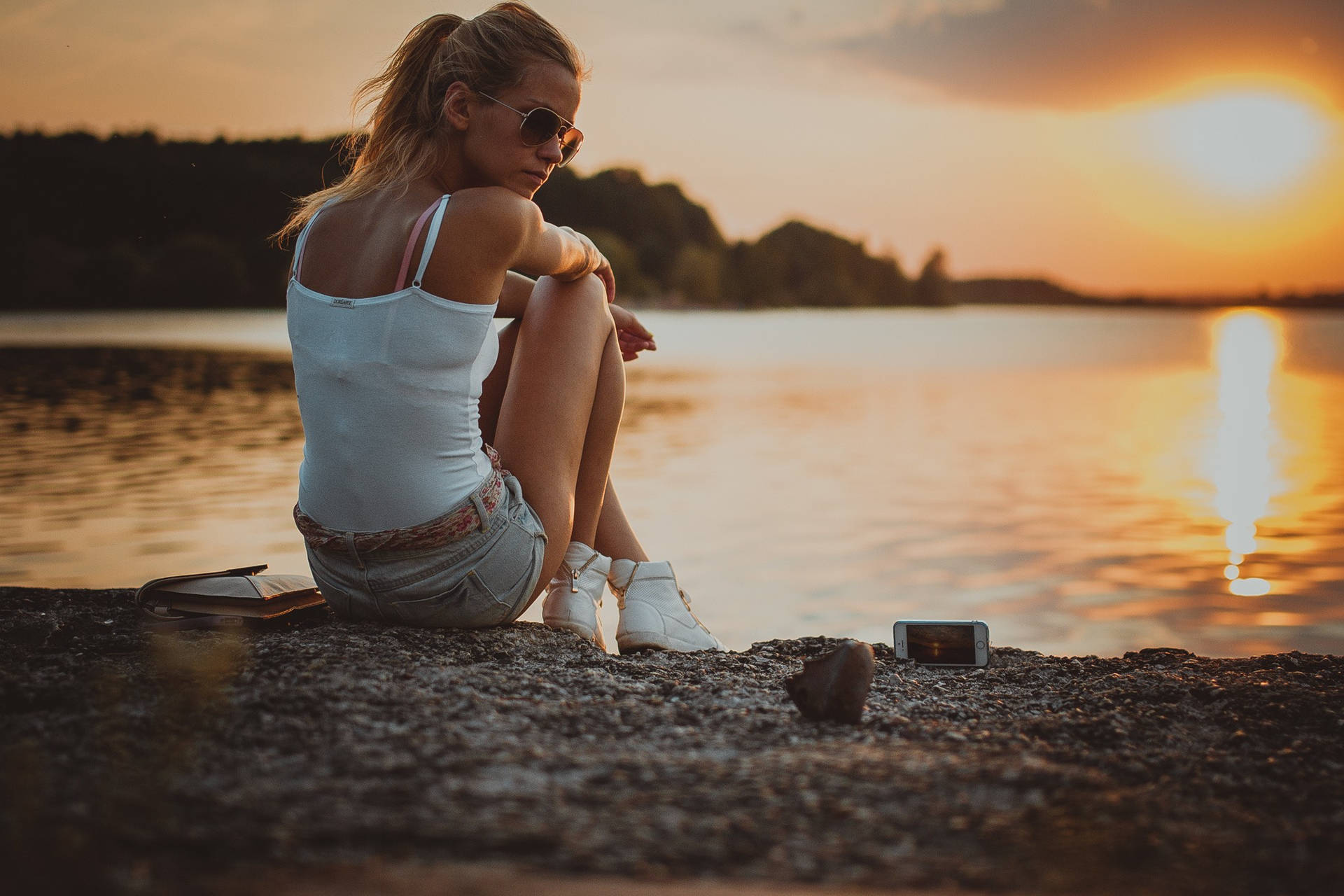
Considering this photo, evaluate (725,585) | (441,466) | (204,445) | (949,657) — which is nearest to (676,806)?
(441,466)

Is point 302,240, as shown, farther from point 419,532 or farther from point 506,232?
point 419,532

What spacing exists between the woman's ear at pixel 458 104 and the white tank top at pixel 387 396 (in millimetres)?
234

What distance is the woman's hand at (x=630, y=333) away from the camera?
9.95 ft

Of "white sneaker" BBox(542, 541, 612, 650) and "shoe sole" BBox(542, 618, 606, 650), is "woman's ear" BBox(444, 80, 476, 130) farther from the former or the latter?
"shoe sole" BBox(542, 618, 606, 650)

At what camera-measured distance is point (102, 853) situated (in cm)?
122

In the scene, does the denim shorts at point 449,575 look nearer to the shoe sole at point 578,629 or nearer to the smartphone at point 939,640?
the shoe sole at point 578,629

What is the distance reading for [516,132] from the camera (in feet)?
7.64

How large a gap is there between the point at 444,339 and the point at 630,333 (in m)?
0.97

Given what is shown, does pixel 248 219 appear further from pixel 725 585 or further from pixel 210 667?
pixel 210 667

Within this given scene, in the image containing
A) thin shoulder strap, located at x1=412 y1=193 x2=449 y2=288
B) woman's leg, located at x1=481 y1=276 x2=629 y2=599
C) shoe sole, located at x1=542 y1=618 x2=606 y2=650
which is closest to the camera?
thin shoulder strap, located at x1=412 y1=193 x2=449 y2=288

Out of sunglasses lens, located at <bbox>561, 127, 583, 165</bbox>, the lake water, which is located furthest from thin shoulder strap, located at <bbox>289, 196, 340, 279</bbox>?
the lake water

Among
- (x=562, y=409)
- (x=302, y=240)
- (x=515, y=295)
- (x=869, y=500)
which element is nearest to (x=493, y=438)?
(x=562, y=409)

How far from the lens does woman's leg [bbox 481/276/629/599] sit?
101 inches

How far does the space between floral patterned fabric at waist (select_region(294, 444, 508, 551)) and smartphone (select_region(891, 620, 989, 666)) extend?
108cm
